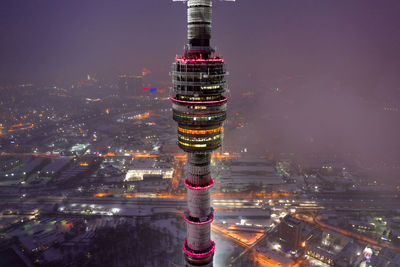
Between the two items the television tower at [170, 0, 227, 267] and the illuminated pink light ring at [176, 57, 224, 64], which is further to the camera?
the television tower at [170, 0, 227, 267]

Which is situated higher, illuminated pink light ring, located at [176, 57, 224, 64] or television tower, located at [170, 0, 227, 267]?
illuminated pink light ring, located at [176, 57, 224, 64]

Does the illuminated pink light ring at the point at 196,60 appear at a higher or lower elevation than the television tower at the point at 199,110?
higher

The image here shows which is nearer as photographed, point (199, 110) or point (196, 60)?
point (196, 60)

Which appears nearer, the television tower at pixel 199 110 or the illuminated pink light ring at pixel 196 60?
the illuminated pink light ring at pixel 196 60

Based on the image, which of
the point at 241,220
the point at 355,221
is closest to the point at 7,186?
the point at 241,220

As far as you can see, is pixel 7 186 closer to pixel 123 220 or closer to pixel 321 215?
pixel 123 220

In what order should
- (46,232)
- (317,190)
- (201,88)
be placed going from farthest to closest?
1. (317,190)
2. (46,232)
3. (201,88)

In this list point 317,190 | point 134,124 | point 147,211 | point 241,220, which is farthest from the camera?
point 134,124

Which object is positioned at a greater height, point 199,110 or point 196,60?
point 196,60
